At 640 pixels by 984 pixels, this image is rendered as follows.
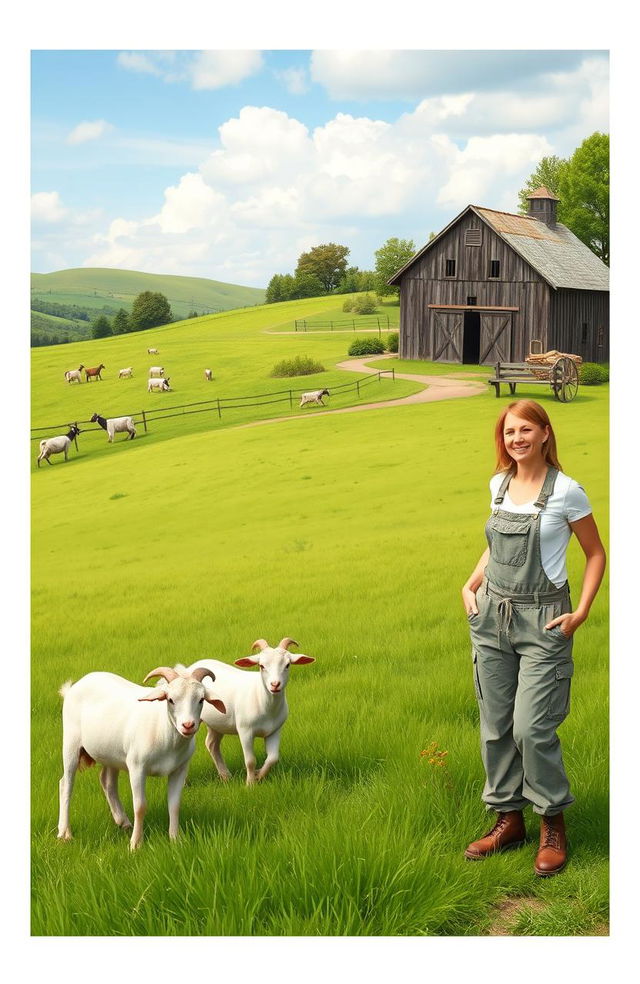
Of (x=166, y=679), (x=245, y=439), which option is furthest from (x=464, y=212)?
(x=166, y=679)

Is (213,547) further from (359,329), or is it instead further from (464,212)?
(464,212)

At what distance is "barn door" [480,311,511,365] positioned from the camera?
930 cm

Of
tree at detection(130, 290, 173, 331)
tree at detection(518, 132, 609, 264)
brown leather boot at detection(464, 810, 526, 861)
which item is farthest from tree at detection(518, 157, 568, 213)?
brown leather boot at detection(464, 810, 526, 861)

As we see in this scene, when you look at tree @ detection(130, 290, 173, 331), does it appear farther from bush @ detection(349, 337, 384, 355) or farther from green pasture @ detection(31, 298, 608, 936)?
bush @ detection(349, 337, 384, 355)

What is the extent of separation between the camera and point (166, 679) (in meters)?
4.54

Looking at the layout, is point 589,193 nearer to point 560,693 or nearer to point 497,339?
point 497,339

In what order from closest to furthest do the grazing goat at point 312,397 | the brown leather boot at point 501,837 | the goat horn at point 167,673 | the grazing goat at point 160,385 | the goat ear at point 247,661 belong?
the goat horn at point 167,673, the brown leather boot at point 501,837, the goat ear at point 247,661, the grazing goat at point 160,385, the grazing goat at point 312,397

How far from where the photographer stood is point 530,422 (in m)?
4.62

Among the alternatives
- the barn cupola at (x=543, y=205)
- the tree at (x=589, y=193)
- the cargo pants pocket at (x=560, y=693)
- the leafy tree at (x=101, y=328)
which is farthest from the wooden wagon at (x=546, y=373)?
the cargo pants pocket at (x=560, y=693)

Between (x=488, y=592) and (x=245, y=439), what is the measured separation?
5.41 meters

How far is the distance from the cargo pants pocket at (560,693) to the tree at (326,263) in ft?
19.4

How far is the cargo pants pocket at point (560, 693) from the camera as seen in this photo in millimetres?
4570

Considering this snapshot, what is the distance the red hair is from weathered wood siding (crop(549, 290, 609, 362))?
4.63 metres

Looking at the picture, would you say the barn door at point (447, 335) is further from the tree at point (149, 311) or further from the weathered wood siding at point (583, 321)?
the tree at point (149, 311)
